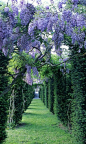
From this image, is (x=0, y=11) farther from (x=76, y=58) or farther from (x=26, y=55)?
(x=76, y=58)

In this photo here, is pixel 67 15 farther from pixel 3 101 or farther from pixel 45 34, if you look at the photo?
pixel 3 101

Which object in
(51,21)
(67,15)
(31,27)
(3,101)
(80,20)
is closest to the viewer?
(31,27)

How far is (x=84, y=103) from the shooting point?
3811 mm

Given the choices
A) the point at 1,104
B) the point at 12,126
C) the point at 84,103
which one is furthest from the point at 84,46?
the point at 12,126

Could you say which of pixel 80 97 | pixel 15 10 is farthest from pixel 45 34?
pixel 80 97

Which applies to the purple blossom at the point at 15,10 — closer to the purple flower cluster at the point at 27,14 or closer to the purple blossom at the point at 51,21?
the purple flower cluster at the point at 27,14

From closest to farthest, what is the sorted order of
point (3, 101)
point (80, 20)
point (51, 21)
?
point (51, 21), point (80, 20), point (3, 101)

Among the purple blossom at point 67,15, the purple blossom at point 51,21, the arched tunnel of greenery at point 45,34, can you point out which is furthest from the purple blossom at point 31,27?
the purple blossom at point 67,15

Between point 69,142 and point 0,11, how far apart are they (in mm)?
3811

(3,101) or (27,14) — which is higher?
(27,14)

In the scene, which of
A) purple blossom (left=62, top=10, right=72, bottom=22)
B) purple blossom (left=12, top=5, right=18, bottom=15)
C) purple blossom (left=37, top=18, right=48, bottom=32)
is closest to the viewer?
purple blossom (left=37, top=18, right=48, bottom=32)

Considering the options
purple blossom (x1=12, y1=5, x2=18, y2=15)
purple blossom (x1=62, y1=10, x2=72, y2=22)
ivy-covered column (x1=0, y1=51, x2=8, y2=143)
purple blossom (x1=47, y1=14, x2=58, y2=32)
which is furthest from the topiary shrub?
purple blossom (x1=62, y1=10, x2=72, y2=22)

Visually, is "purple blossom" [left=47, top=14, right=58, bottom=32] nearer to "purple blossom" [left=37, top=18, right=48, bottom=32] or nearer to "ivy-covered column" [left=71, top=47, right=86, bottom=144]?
"purple blossom" [left=37, top=18, right=48, bottom=32]

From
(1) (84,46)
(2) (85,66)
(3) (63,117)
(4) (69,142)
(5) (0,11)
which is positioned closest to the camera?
(5) (0,11)
